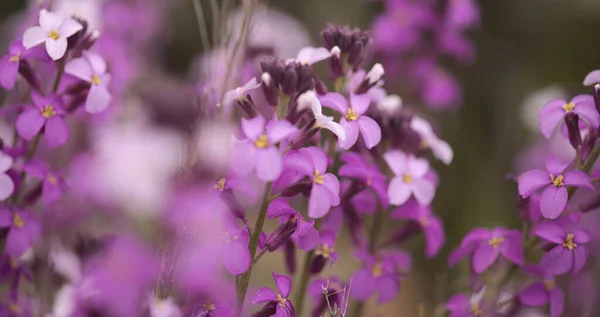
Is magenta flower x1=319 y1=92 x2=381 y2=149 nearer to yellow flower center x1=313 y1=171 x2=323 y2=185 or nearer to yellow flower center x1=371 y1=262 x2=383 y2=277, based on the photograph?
yellow flower center x1=313 y1=171 x2=323 y2=185

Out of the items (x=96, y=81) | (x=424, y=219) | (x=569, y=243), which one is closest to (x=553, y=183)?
(x=569, y=243)

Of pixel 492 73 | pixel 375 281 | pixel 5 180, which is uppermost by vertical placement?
pixel 5 180

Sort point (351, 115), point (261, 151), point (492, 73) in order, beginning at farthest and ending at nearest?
point (492, 73) < point (351, 115) < point (261, 151)

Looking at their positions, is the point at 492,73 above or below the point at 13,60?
below

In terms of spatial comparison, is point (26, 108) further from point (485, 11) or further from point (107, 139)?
point (485, 11)

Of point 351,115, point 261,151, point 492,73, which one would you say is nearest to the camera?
point 261,151

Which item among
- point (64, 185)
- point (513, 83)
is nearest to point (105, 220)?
point (64, 185)

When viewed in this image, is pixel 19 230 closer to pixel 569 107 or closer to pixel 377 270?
pixel 377 270
